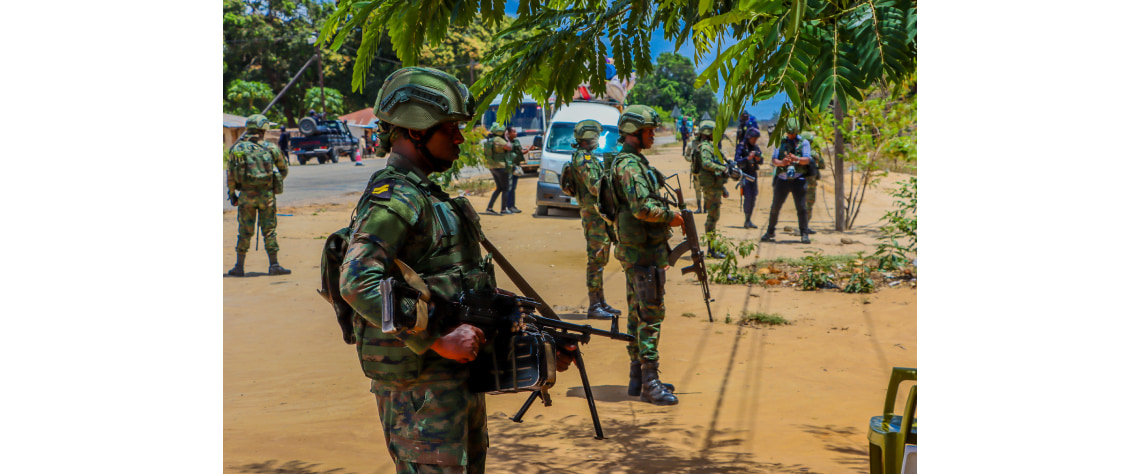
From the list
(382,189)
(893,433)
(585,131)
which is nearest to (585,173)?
(585,131)

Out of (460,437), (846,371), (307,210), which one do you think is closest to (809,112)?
(460,437)

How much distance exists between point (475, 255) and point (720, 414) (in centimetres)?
304

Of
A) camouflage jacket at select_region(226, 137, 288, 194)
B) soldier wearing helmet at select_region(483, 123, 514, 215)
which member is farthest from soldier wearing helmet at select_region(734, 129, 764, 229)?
camouflage jacket at select_region(226, 137, 288, 194)

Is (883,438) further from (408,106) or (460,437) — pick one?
(408,106)

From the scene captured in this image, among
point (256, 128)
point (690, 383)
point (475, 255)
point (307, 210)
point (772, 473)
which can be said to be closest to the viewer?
point (475, 255)

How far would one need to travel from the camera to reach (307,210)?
16.8 meters

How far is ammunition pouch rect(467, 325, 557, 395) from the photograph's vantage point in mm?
2525

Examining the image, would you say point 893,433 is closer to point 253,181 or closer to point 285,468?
point 285,468

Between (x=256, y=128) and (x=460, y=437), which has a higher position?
(x=256, y=128)

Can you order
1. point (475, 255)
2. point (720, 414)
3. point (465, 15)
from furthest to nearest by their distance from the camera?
1. point (720, 414)
2. point (465, 15)
3. point (475, 255)

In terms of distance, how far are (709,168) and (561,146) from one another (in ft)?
17.9

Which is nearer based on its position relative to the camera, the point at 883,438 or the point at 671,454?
the point at 883,438

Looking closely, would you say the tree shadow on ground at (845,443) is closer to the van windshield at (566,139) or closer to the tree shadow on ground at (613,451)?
the tree shadow on ground at (613,451)

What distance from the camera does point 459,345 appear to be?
2.30m
